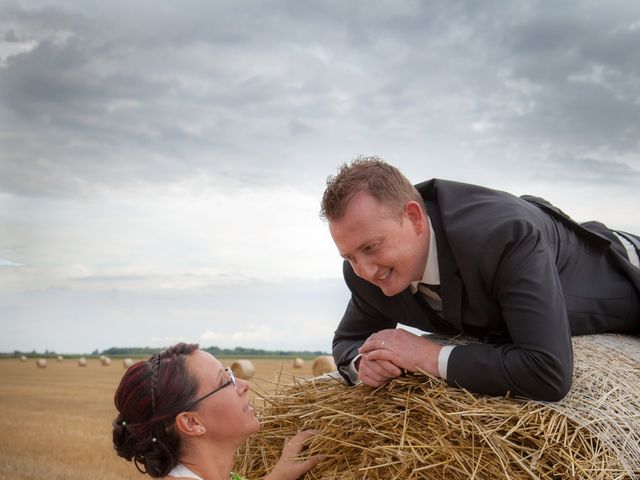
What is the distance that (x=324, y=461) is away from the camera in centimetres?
305

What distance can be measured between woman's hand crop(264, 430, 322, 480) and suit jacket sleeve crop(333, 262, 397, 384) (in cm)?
33

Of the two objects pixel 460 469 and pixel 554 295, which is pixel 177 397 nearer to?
pixel 460 469

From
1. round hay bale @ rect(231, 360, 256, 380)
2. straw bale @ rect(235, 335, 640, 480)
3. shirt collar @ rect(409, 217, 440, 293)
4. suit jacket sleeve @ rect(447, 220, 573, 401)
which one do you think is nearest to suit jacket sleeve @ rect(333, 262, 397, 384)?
straw bale @ rect(235, 335, 640, 480)

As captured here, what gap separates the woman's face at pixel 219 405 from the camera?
8.12 feet

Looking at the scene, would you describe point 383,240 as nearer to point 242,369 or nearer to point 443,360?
point 443,360

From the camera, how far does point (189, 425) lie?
7.98ft

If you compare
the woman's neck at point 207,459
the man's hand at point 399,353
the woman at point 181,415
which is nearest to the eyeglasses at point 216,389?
the woman at point 181,415

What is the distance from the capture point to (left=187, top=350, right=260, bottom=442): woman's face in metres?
2.47

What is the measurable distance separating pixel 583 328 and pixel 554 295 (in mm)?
716

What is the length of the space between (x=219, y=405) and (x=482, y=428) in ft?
3.12

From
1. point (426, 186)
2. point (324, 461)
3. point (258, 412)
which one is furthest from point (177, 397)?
point (426, 186)

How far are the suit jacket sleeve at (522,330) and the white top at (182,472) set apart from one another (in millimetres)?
1003

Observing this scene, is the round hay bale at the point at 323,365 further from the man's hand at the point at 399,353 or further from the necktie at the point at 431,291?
the man's hand at the point at 399,353

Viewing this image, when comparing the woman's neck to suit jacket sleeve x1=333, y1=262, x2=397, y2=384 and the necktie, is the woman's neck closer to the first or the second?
suit jacket sleeve x1=333, y1=262, x2=397, y2=384
